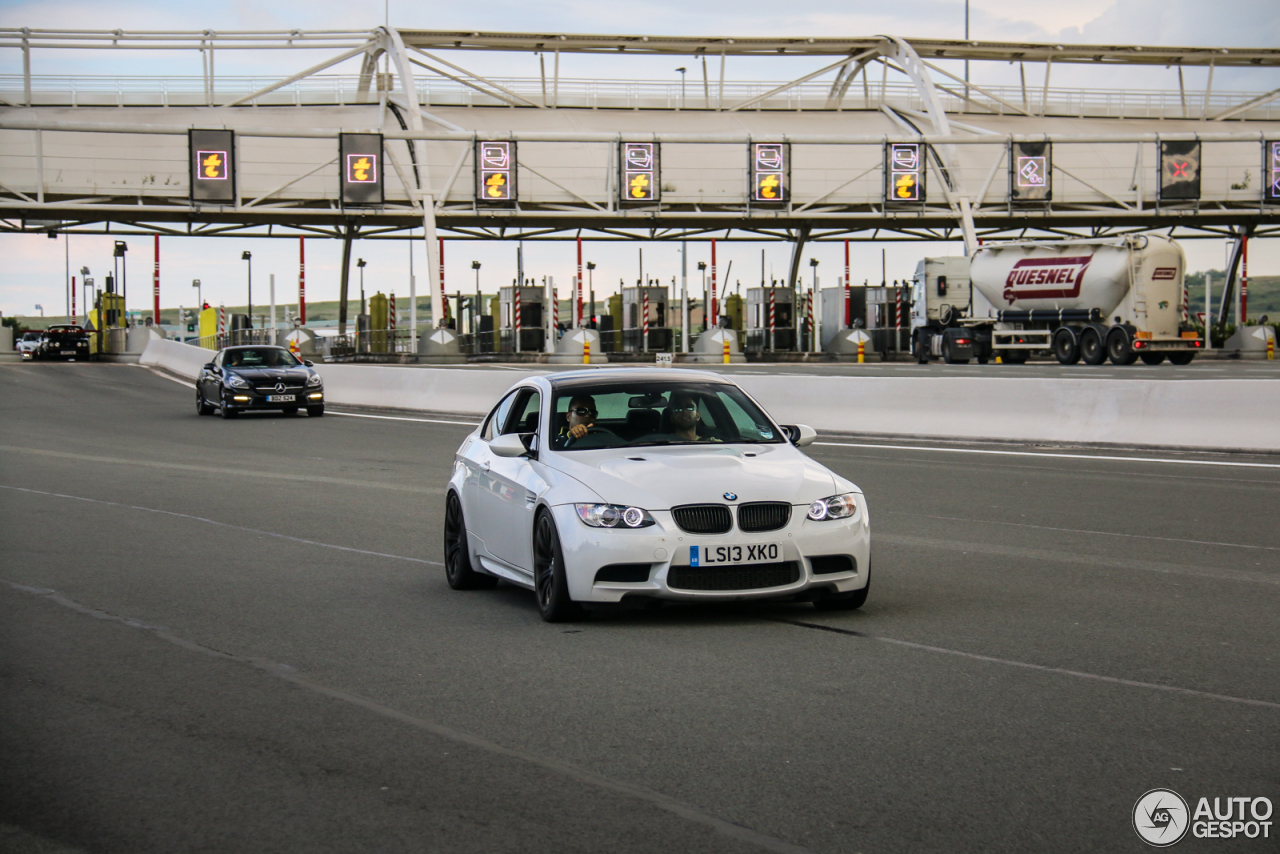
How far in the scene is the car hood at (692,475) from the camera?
754 centimetres

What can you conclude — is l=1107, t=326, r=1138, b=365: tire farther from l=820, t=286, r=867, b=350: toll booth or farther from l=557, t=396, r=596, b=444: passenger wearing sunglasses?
l=557, t=396, r=596, b=444: passenger wearing sunglasses

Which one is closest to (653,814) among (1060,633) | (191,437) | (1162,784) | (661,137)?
(1162,784)

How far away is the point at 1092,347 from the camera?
42688mm

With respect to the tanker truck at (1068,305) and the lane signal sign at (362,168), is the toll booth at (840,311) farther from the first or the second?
the lane signal sign at (362,168)

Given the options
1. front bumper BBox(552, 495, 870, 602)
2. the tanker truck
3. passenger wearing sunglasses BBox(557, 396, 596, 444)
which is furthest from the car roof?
the tanker truck

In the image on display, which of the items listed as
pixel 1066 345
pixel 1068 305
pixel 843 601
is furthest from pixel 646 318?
pixel 843 601

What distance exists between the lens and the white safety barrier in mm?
18422

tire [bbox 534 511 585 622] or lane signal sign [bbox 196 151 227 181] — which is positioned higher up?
lane signal sign [bbox 196 151 227 181]

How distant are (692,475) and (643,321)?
5452cm

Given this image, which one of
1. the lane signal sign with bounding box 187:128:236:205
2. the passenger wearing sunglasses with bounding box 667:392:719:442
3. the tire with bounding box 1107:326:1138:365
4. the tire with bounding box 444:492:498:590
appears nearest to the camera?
the passenger wearing sunglasses with bounding box 667:392:719:442

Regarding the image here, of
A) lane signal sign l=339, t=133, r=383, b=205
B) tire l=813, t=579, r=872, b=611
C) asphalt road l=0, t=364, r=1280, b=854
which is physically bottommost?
asphalt road l=0, t=364, r=1280, b=854

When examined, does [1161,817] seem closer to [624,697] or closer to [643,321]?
[624,697]

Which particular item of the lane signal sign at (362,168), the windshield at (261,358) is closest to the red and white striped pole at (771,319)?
the lane signal sign at (362,168)

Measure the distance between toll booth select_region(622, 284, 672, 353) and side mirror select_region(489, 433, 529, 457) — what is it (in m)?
53.7
